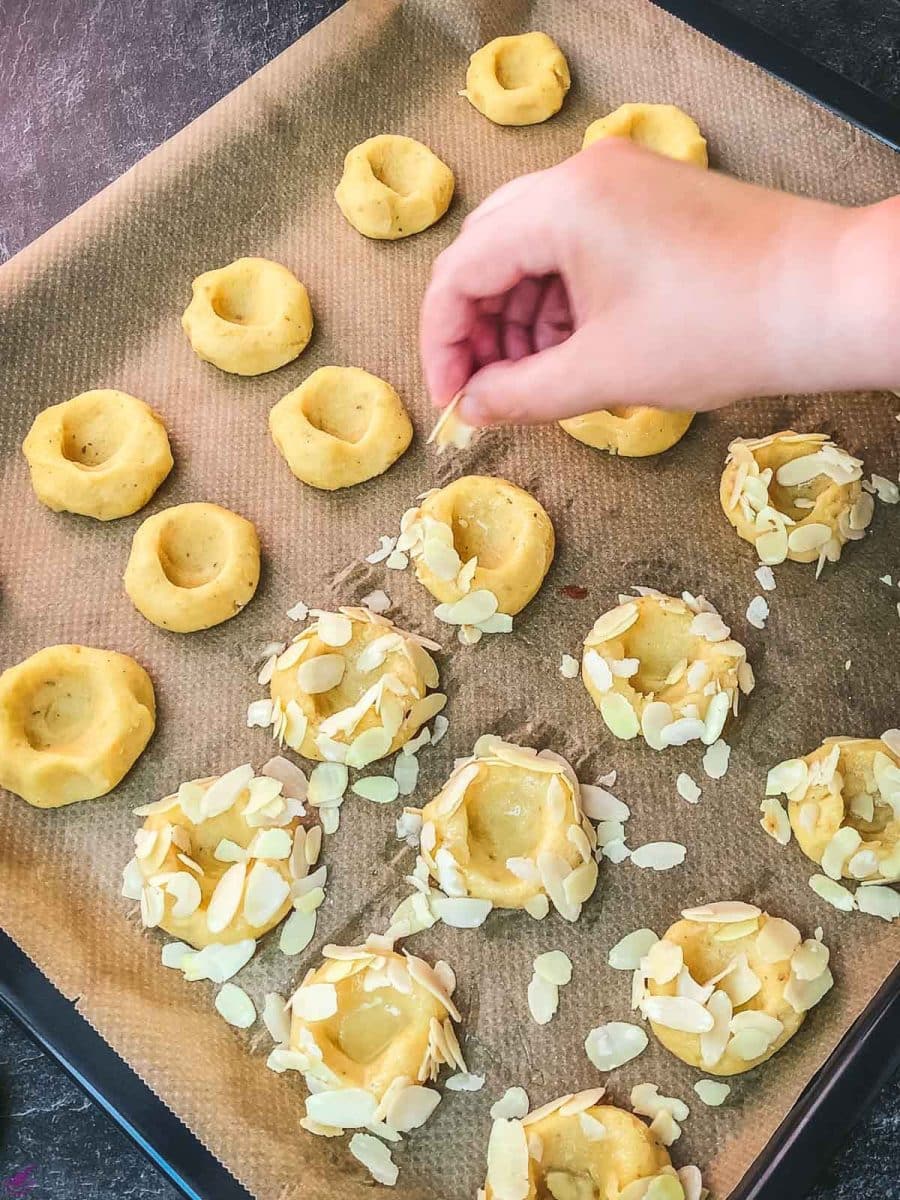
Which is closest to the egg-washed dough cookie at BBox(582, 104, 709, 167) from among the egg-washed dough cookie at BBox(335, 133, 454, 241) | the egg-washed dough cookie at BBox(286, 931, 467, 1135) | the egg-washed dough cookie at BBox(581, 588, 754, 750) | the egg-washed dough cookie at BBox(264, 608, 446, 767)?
the egg-washed dough cookie at BBox(335, 133, 454, 241)

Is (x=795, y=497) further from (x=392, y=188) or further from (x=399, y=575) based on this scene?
(x=392, y=188)

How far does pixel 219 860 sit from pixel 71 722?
0.24 metres

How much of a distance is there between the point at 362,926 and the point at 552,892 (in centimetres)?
20

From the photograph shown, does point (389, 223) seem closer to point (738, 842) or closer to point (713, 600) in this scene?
point (713, 600)

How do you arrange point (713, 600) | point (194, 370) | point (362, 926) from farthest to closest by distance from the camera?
point (194, 370) → point (713, 600) → point (362, 926)

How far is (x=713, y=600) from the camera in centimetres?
128

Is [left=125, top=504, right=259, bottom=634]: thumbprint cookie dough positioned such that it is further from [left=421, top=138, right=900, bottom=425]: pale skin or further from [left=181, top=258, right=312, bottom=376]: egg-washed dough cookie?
[left=421, top=138, right=900, bottom=425]: pale skin

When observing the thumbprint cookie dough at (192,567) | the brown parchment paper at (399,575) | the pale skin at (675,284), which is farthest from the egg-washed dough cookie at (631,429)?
the thumbprint cookie dough at (192,567)

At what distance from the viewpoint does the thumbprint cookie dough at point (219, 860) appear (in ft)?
3.60

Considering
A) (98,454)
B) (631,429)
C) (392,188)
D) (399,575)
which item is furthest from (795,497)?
(98,454)

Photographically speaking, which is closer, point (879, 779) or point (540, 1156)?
point (540, 1156)

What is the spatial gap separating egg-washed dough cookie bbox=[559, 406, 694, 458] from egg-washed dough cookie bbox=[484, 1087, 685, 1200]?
72cm

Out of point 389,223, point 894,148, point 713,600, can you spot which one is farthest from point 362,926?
point 894,148

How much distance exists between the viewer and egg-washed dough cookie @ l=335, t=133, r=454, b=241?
1.45 metres
